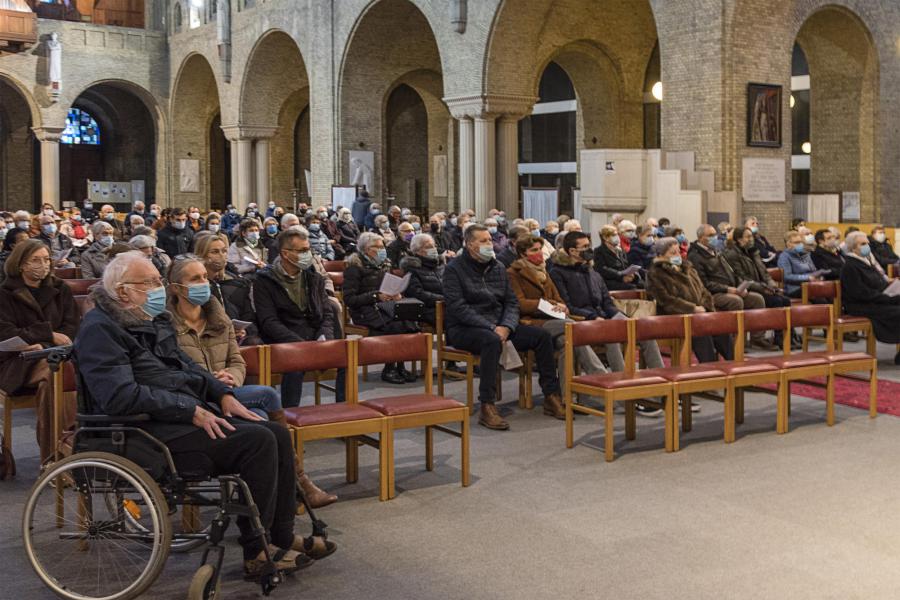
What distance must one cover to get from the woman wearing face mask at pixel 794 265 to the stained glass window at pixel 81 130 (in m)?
29.3

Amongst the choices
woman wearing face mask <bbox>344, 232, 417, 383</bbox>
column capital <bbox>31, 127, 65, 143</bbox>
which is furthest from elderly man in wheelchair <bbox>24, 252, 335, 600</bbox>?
column capital <bbox>31, 127, 65, 143</bbox>

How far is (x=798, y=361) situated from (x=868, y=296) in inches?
117

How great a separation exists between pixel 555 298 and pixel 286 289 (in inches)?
88.2

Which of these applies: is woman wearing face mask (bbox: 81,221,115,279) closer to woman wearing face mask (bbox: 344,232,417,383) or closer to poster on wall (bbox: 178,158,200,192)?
woman wearing face mask (bbox: 344,232,417,383)

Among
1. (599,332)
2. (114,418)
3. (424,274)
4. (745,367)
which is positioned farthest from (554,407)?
(114,418)

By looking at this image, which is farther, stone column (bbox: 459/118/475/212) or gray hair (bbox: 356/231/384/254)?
stone column (bbox: 459/118/475/212)

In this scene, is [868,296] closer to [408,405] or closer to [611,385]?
[611,385]

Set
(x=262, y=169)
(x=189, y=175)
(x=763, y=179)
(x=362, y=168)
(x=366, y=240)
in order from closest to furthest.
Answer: (x=366, y=240) < (x=763, y=179) < (x=362, y=168) < (x=262, y=169) < (x=189, y=175)

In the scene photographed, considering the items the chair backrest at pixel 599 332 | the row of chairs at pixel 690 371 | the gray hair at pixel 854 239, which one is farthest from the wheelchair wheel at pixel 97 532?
the gray hair at pixel 854 239

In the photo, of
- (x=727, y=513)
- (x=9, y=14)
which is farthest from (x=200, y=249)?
(x=9, y=14)

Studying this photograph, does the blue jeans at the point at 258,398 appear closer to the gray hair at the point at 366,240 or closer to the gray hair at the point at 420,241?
the gray hair at the point at 366,240

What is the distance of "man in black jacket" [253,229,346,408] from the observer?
673 centimetres

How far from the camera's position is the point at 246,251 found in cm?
1050

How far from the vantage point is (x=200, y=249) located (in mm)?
6719
